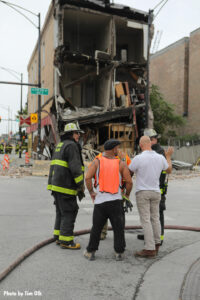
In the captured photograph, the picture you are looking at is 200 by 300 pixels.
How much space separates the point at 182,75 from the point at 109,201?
4100cm

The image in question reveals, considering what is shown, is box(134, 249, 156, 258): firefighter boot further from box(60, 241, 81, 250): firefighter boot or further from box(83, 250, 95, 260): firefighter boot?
box(60, 241, 81, 250): firefighter boot

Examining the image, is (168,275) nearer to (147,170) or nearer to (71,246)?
(147,170)

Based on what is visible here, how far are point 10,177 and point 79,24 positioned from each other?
1509cm

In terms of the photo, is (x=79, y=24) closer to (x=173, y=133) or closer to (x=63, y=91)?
(x=63, y=91)

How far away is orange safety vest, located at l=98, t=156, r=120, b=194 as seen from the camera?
4582mm

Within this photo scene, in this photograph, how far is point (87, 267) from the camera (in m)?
4.30

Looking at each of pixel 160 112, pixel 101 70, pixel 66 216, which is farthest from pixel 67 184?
pixel 160 112

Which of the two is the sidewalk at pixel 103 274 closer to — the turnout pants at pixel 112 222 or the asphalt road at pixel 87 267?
the asphalt road at pixel 87 267

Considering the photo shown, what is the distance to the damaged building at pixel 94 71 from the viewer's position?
23.0 meters

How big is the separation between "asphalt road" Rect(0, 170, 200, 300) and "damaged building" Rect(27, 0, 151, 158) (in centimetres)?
1619

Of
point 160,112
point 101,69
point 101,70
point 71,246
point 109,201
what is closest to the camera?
point 109,201

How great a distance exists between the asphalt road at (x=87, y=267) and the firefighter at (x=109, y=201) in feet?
0.77

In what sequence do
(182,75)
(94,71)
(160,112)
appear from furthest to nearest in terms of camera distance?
1. (182,75)
2. (160,112)
3. (94,71)

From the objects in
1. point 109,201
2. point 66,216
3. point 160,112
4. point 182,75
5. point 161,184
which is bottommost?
point 66,216
